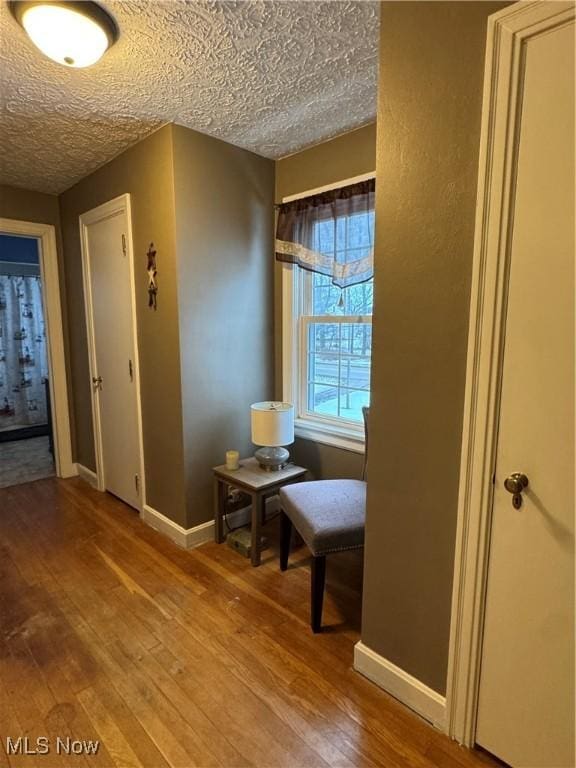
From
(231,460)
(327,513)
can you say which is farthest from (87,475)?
(327,513)

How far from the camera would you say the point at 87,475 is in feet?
11.8

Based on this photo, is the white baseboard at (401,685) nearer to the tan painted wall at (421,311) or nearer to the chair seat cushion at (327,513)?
the tan painted wall at (421,311)

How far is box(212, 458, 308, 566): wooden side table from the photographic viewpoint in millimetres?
2299

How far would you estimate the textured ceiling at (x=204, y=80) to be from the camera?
142 centimetres

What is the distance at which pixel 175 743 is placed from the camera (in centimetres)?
134

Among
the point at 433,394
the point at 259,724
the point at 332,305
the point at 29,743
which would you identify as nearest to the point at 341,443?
the point at 332,305

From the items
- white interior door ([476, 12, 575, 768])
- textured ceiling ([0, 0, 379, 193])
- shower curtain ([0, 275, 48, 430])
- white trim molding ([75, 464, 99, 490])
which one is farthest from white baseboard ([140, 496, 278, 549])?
shower curtain ([0, 275, 48, 430])

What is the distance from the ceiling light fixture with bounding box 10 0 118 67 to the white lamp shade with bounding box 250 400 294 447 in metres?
1.74

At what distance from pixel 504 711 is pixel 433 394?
3.23 ft

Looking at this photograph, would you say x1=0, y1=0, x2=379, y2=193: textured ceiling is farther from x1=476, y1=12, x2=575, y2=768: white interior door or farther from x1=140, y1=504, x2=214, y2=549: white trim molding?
x1=140, y1=504, x2=214, y2=549: white trim molding

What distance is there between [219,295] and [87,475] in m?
2.16

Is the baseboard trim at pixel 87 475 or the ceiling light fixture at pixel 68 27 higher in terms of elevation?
the ceiling light fixture at pixel 68 27

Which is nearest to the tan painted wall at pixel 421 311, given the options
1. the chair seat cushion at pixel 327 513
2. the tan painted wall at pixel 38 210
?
the chair seat cushion at pixel 327 513

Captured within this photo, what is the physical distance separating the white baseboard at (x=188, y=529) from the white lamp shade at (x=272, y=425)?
638mm
